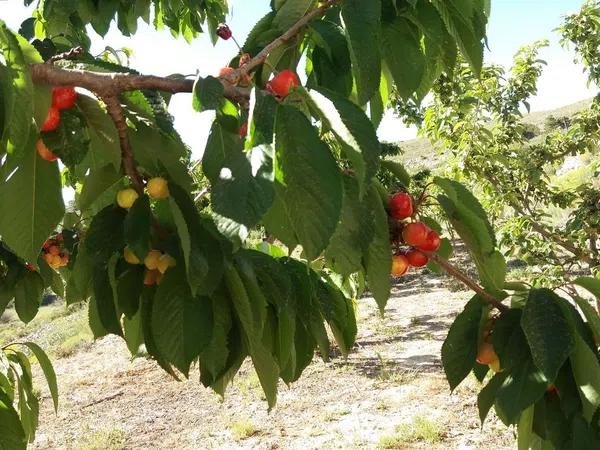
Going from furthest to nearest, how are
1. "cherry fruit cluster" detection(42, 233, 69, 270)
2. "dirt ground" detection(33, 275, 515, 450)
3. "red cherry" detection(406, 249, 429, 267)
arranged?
"dirt ground" detection(33, 275, 515, 450), "cherry fruit cluster" detection(42, 233, 69, 270), "red cherry" detection(406, 249, 429, 267)

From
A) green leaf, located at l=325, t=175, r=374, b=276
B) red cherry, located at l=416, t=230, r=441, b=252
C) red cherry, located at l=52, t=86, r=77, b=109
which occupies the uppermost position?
red cherry, located at l=52, t=86, r=77, b=109

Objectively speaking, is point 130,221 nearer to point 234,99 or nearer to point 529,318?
point 234,99

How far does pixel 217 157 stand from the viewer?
2.27 feet

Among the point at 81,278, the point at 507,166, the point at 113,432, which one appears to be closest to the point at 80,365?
the point at 113,432

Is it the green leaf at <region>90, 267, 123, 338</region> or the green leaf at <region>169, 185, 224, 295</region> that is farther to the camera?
the green leaf at <region>90, 267, 123, 338</region>

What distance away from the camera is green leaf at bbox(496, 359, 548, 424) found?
84cm

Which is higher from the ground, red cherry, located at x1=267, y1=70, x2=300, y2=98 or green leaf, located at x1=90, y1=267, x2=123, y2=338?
red cherry, located at x1=267, y1=70, x2=300, y2=98

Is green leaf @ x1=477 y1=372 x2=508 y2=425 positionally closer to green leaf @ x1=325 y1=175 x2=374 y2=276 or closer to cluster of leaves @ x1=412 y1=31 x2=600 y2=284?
green leaf @ x1=325 y1=175 x2=374 y2=276

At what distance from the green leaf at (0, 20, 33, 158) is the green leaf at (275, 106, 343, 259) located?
25 centimetres

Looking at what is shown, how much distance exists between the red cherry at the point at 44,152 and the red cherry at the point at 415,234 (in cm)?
51

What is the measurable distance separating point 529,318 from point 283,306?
0.37m

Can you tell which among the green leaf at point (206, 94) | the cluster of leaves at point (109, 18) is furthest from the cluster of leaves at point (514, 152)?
the green leaf at point (206, 94)

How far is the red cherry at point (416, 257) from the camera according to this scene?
93 cm

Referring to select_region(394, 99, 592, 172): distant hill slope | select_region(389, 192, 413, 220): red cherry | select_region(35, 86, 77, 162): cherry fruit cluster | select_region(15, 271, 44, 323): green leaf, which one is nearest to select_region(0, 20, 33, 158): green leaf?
select_region(35, 86, 77, 162): cherry fruit cluster
